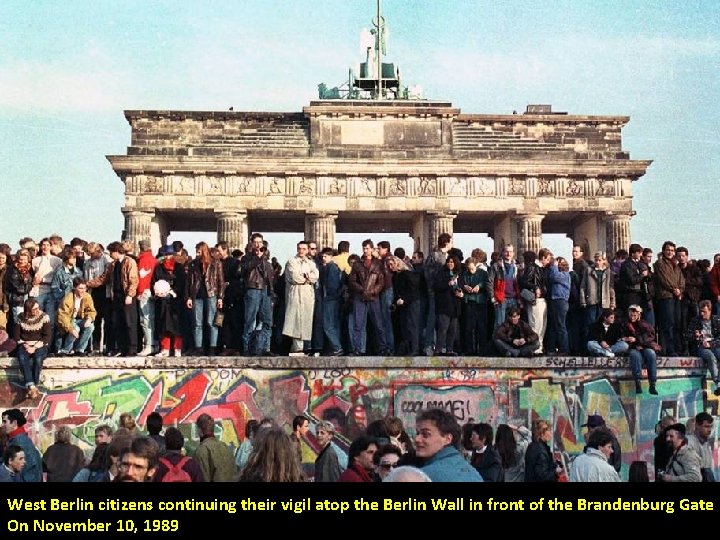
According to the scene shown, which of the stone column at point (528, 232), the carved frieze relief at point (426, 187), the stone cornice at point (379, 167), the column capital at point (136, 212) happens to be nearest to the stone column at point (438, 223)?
the carved frieze relief at point (426, 187)

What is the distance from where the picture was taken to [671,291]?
16.8 m

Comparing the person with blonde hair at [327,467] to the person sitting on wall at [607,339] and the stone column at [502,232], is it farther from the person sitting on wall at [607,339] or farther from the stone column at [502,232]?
the stone column at [502,232]

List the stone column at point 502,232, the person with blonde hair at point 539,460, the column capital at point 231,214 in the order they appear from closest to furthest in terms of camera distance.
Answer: the person with blonde hair at point 539,460, the column capital at point 231,214, the stone column at point 502,232

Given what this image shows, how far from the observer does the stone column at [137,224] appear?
41.9 meters

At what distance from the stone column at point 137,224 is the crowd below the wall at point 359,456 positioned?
26684 millimetres

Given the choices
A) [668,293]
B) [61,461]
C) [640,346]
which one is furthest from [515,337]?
[61,461]

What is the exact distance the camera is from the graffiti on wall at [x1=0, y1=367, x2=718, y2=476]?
16.0m

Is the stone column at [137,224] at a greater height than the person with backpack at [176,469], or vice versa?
the stone column at [137,224]

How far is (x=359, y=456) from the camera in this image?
898 cm

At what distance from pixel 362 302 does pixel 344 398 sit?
5.09 ft

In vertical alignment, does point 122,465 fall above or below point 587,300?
below
